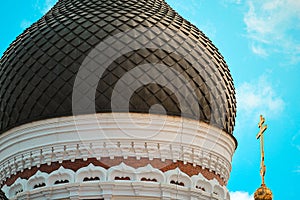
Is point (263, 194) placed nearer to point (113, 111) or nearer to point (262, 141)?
point (262, 141)

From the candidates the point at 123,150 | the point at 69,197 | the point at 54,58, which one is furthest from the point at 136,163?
the point at 54,58

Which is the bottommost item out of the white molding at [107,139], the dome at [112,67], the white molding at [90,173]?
the white molding at [90,173]

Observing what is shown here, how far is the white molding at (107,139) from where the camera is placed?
1397cm

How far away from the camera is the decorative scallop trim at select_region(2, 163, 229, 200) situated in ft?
45.4

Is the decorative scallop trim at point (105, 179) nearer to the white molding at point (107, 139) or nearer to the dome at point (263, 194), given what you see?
the white molding at point (107, 139)

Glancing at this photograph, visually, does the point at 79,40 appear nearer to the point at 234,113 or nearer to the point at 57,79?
the point at 57,79

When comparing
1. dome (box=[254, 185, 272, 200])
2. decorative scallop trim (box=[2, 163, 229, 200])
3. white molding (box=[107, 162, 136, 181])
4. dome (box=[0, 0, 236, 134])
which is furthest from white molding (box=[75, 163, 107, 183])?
dome (box=[254, 185, 272, 200])

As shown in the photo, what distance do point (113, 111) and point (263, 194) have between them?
2824 mm

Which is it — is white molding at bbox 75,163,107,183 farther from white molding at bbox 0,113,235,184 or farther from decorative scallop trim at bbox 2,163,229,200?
white molding at bbox 0,113,235,184

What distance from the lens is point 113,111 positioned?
13914 millimetres

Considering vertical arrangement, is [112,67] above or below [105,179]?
above

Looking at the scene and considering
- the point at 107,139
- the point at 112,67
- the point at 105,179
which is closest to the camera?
the point at 105,179

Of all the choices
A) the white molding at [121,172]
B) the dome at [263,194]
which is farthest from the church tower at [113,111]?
the dome at [263,194]

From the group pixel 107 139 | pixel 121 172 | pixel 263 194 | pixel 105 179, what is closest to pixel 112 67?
pixel 107 139
